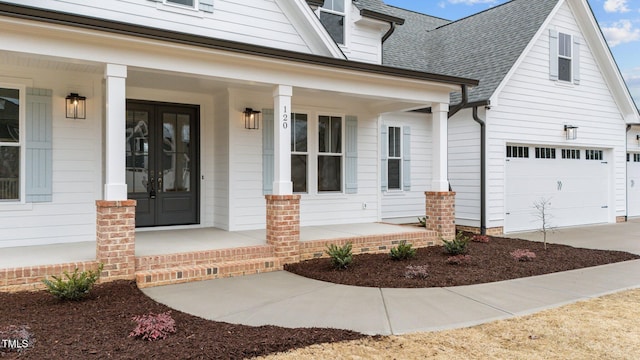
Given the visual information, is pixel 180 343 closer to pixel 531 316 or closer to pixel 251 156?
pixel 531 316

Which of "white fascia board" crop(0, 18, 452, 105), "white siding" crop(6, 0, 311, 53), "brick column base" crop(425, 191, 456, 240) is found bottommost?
"brick column base" crop(425, 191, 456, 240)

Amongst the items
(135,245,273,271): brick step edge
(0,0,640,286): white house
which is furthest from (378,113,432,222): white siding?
(135,245,273,271): brick step edge

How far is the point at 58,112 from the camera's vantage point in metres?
7.06

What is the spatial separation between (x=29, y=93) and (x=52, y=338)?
456cm

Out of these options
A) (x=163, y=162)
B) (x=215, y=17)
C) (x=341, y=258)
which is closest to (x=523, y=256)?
(x=341, y=258)

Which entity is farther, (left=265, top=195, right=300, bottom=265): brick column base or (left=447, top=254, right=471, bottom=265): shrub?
(left=447, top=254, right=471, bottom=265): shrub

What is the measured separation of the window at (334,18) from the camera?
10406 mm

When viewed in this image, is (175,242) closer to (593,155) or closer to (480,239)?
(480,239)

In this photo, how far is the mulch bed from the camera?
3609mm

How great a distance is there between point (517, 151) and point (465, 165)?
1569mm

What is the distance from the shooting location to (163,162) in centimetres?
845

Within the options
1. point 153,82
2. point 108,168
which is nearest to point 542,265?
point 108,168

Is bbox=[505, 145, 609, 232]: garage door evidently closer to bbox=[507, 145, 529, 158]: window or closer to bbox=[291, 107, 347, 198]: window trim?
bbox=[507, 145, 529, 158]: window

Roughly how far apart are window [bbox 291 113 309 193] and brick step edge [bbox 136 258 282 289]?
2.94 m
